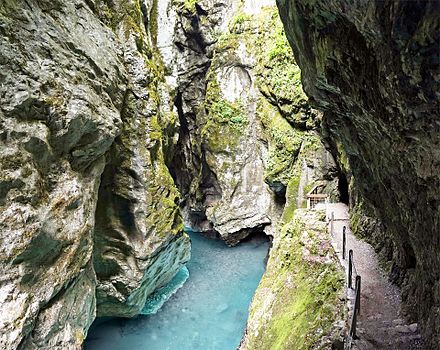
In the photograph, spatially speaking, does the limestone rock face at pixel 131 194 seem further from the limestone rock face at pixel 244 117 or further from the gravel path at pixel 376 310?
the limestone rock face at pixel 244 117

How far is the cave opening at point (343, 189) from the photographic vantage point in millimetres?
19070

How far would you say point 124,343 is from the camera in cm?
1447

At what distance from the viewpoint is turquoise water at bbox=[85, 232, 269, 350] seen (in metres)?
14.6

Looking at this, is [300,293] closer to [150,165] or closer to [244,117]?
[150,165]

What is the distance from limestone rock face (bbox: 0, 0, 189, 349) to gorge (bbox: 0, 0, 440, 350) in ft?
0.12

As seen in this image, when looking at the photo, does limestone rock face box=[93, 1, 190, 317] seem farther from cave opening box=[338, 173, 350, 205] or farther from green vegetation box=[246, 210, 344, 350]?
cave opening box=[338, 173, 350, 205]

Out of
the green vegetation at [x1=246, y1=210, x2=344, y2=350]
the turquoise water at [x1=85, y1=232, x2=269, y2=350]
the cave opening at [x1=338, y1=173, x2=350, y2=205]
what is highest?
the cave opening at [x1=338, y1=173, x2=350, y2=205]

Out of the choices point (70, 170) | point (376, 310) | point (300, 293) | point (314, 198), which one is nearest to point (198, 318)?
point (300, 293)

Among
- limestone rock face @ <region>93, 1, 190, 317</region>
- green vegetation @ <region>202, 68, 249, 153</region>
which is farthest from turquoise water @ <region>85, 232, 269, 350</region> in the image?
green vegetation @ <region>202, 68, 249, 153</region>

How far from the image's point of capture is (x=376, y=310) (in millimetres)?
8016

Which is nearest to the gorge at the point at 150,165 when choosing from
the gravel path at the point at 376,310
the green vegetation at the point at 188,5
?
the gravel path at the point at 376,310

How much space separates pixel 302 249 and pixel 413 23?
10.0m

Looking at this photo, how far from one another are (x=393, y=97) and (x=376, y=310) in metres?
5.44

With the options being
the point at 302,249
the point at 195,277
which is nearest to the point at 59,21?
the point at 302,249
